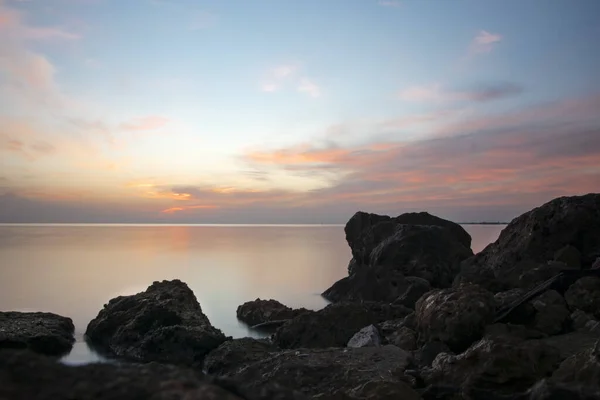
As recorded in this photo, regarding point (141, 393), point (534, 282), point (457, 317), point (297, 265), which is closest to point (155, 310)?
point (457, 317)

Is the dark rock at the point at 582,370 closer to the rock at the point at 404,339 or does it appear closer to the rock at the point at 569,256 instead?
the rock at the point at 404,339

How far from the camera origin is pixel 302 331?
1246 cm

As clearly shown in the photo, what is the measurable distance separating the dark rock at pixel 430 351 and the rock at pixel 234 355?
324 centimetres

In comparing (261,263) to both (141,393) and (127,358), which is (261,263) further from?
(141,393)

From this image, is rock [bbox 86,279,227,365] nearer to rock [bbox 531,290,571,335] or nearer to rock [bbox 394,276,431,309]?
rock [bbox 394,276,431,309]

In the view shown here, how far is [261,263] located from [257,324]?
27.2m

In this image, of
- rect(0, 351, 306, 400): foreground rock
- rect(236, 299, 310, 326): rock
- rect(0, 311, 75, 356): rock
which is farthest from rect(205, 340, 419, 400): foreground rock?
rect(236, 299, 310, 326): rock

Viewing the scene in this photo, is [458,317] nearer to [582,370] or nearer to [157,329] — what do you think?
[582,370]

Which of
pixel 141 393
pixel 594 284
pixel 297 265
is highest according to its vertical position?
pixel 141 393

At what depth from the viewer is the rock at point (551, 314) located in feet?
29.7

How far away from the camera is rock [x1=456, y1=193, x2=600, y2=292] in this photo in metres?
14.6

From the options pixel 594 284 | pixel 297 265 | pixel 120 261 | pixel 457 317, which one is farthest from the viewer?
pixel 120 261

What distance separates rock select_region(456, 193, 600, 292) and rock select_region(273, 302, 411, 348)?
343 cm

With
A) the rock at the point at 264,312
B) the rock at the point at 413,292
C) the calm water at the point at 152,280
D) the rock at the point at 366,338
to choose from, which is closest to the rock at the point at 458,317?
the rock at the point at 366,338
